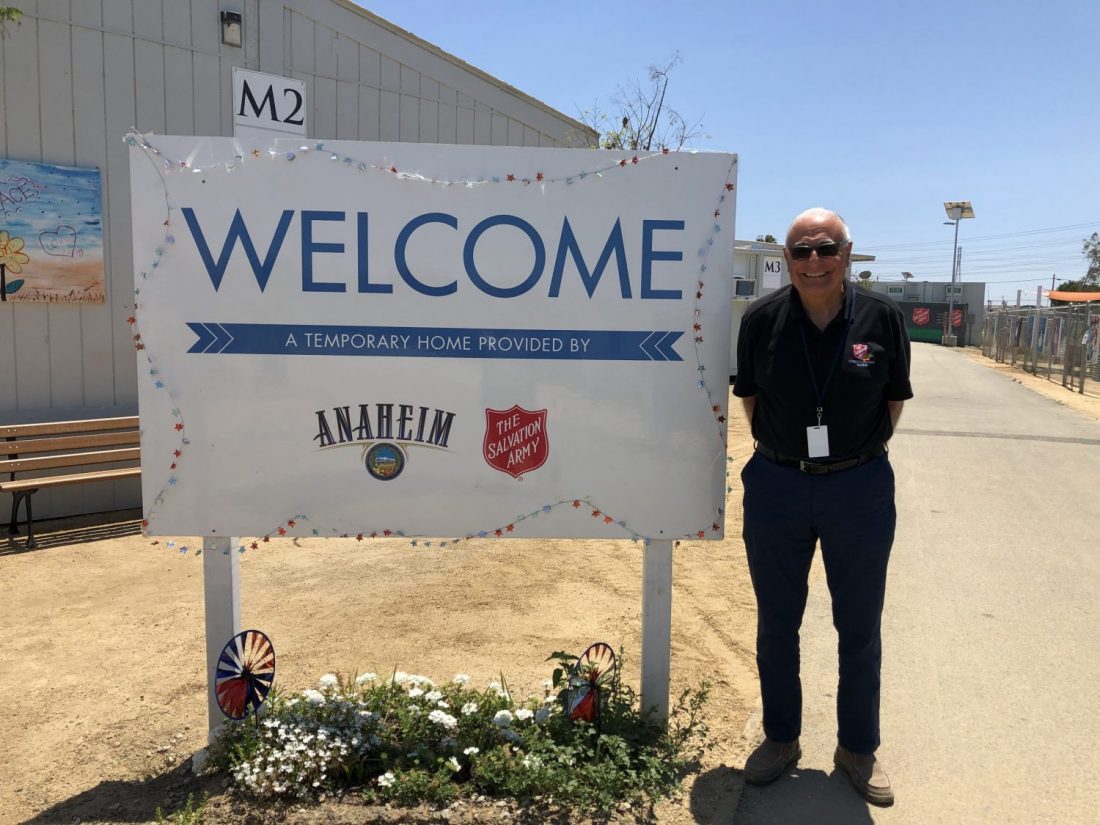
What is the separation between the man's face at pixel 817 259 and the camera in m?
2.83

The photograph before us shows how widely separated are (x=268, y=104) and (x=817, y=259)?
6325 mm

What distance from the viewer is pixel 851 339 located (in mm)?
2857

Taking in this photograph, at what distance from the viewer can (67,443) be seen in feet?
21.9

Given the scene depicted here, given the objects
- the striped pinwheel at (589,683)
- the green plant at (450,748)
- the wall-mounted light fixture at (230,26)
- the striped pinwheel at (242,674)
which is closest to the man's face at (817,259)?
the striped pinwheel at (589,683)

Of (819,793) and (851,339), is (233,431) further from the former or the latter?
(819,793)

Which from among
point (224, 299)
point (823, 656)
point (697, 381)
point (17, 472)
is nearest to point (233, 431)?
point (224, 299)

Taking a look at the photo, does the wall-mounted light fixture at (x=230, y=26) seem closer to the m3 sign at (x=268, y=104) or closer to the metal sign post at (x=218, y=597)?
the m3 sign at (x=268, y=104)

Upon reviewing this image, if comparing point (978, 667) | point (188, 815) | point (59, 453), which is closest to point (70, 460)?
point (59, 453)

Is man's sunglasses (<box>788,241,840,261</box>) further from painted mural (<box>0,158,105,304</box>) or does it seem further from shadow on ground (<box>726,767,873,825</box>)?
painted mural (<box>0,158,105,304</box>)

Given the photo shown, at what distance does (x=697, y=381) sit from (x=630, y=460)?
379mm

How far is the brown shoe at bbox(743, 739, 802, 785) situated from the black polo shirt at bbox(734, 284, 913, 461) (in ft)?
3.65

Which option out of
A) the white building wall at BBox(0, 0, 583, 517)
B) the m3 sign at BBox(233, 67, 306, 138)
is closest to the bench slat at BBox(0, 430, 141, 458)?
the white building wall at BBox(0, 0, 583, 517)

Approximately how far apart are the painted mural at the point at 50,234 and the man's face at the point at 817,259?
6093 millimetres

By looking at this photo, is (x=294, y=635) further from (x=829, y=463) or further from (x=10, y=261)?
(x=10, y=261)
